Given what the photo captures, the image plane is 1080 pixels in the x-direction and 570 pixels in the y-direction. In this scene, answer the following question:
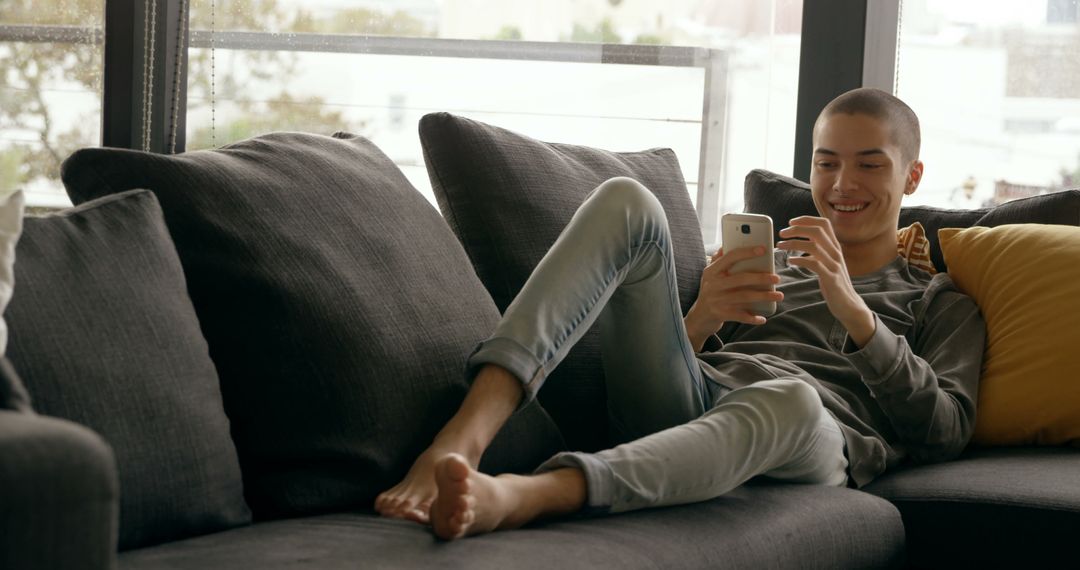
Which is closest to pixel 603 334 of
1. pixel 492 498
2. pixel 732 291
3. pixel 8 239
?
pixel 732 291

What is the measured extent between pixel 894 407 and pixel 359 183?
926mm

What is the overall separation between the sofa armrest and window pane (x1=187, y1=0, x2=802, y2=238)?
7.72 ft

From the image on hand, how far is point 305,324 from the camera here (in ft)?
5.12

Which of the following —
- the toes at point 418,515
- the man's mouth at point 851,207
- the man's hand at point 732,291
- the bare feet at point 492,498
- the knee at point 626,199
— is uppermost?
the knee at point 626,199

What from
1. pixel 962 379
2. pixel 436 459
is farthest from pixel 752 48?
pixel 436 459

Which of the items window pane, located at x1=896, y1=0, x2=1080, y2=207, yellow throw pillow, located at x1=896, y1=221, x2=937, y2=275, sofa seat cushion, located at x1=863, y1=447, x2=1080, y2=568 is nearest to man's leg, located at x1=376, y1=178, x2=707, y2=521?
sofa seat cushion, located at x1=863, y1=447, x2=1080, y2=568

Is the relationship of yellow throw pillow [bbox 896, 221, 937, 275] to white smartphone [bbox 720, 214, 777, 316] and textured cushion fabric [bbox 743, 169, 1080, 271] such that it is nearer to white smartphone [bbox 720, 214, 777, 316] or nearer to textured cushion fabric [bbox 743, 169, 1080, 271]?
textured cushion fabric [bbox 743, 169, 1080, 271]

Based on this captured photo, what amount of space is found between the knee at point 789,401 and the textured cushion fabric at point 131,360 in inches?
29.4

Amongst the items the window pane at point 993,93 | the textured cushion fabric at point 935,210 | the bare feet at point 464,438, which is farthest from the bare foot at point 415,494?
the window pane at point 993,93

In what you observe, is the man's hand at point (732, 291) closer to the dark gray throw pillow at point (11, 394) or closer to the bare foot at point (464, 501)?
the bare foot at point (464, 501)

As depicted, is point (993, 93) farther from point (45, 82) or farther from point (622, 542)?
point (45, 82)

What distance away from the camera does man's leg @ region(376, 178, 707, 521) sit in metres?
1.57

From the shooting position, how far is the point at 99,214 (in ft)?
4.81

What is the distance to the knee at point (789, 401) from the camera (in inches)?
67.1
